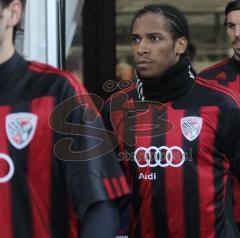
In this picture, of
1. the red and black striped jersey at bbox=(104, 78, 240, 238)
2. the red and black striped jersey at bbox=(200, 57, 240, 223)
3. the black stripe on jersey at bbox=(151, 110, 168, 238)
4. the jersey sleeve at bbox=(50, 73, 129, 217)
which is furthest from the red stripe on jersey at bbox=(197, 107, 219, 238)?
the jersey sleeve at bbox=(50, 73, 129, 217)

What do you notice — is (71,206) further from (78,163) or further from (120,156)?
(120,156)

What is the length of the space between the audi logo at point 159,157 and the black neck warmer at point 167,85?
0.19 meters

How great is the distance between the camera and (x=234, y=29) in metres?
3.18

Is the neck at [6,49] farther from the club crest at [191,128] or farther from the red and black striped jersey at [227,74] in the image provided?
the red and black striped jersey at [227,74]

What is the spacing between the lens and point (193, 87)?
243 cm

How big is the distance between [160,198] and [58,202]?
32.9 inches

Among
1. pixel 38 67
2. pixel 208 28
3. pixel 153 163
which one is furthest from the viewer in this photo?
pixel 208 28

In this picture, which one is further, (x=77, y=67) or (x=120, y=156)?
(x=77, y=67)

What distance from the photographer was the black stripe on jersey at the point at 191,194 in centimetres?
229

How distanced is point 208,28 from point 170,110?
390 cm

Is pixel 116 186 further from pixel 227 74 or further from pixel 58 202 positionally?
pixel 227 74

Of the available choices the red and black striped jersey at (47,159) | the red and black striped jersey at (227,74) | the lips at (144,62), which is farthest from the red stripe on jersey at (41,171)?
the red and black striped jersey at (227,74)

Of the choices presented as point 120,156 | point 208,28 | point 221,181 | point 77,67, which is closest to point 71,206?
point 120,156

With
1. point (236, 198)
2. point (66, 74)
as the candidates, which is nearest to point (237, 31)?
point (236, 198)
